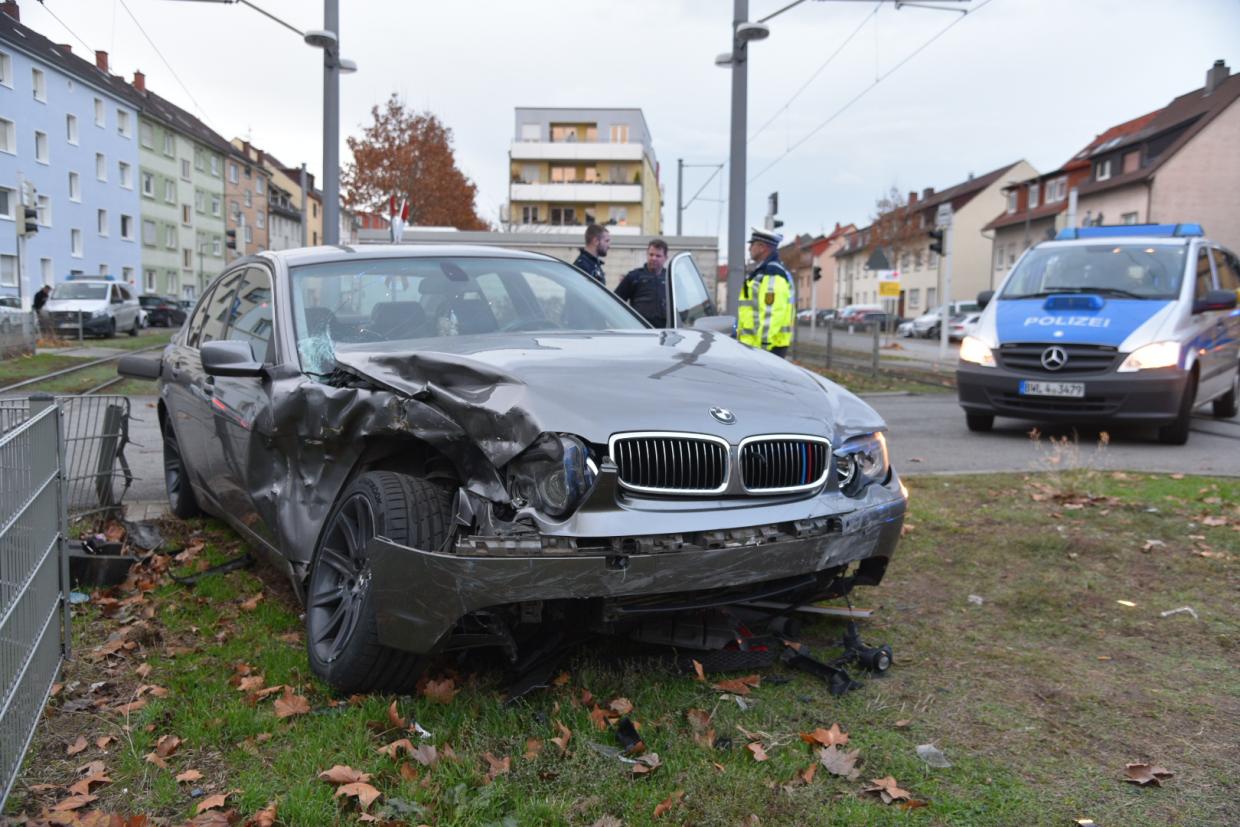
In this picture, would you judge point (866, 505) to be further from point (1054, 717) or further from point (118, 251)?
point (118, 251)

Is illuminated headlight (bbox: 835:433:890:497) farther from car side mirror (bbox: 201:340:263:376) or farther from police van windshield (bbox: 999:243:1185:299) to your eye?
police van windshield (bbox: 999:243:1185:299)

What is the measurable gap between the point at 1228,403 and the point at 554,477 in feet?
39.1

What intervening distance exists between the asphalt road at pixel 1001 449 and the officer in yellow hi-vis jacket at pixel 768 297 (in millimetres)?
1488

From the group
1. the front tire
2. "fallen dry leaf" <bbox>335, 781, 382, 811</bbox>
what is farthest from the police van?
"fallen dry leaf" <bbox>335, 781, 382, 811</bbox>

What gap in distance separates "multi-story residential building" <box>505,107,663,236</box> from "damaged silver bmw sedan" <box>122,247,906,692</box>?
242ft

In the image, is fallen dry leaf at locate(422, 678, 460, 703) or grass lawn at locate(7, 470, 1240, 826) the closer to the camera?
grass lawn at locate(7, 470, 1240, 826)

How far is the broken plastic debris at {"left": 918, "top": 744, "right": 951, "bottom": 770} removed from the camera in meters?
3.01

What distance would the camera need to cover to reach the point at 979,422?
10.6 meters

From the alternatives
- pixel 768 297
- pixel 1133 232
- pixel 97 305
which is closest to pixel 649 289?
pixel 768 297

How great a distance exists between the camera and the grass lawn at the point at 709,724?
277 cm

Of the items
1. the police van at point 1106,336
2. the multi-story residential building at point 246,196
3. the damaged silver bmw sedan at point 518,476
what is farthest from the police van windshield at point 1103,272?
the multi-story residential building at point 246,196

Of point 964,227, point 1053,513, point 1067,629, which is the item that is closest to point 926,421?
point 1053,513

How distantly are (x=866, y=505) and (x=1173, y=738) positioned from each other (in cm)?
115

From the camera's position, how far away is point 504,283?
4.81 m
